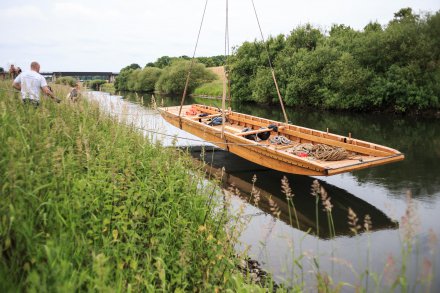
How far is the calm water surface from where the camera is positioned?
188 inches

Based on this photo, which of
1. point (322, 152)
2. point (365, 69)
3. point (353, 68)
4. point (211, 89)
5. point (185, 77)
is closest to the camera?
point (322, 152)

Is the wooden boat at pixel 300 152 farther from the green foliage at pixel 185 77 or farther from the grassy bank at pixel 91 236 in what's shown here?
the green foliage at pixel 185 77

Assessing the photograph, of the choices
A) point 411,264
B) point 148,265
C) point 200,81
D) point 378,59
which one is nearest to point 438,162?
point 411,264

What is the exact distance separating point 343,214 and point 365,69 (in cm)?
1978

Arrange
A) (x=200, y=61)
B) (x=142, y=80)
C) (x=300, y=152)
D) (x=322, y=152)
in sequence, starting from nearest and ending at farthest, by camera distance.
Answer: (x=322, y=152), (x=300, y=152), (x=142, y=80), (x=200, y=61)

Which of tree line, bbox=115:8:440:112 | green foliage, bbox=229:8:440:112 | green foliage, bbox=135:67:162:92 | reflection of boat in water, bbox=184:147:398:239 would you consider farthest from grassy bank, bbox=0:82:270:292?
green foliage, bbox=135:67:162:92

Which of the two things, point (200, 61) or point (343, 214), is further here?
point (200, 61)

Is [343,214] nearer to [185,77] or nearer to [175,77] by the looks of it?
[185,77]

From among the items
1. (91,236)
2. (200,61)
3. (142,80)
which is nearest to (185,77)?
(142,80)

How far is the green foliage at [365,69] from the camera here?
73.5 feet

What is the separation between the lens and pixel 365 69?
24.6 metres

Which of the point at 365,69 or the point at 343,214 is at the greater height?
the point at 365,69

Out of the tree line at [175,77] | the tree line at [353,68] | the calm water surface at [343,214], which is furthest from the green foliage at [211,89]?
the calm water surface at [343,214]

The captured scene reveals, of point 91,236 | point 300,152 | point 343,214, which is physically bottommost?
point 343,214
